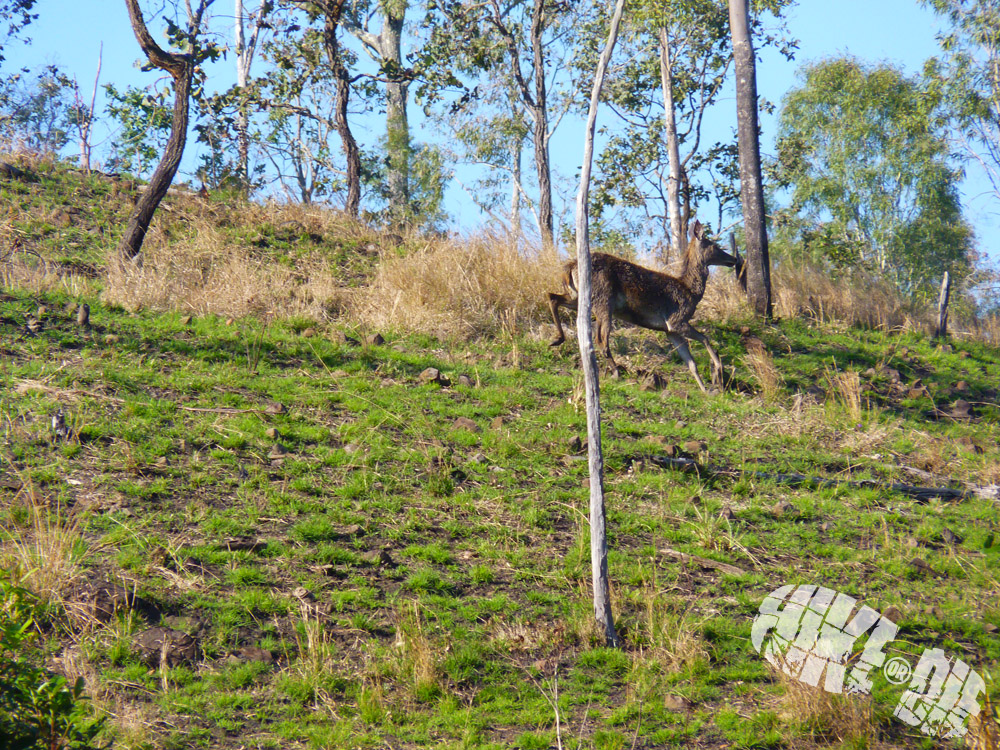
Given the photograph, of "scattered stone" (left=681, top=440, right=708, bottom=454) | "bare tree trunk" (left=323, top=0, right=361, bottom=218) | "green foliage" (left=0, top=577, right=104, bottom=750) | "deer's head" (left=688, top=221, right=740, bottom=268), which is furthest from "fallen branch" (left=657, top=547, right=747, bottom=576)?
"bare tree trunk" (left=323, top=0, right=361, bottom=218)

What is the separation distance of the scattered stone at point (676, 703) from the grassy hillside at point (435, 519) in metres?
0.01

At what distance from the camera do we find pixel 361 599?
5.96 m

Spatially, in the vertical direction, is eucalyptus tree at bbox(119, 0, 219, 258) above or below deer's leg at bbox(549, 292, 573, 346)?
above

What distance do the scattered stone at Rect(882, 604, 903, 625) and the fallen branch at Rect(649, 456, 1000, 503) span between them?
8.13 ft

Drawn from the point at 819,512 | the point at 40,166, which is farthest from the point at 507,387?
the point at 40,166

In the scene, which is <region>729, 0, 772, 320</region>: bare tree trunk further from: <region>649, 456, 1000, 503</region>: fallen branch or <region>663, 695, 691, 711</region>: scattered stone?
<region>663, 695, 691, 711</region>: scattered stone

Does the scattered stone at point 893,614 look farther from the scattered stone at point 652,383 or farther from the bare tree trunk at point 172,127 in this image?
the bare tree trunk at point 172,127

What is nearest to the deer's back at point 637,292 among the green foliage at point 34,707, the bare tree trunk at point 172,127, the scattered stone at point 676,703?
the bare tree trunk at point 172,127

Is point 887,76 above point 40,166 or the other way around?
above

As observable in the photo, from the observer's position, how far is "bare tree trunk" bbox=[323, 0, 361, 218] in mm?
17000

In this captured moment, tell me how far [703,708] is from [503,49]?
1839 centimetres

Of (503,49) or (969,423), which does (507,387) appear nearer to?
(969,423)

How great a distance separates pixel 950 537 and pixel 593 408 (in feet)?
13.8

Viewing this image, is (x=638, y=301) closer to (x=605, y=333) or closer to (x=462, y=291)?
(x=605, y=333)
